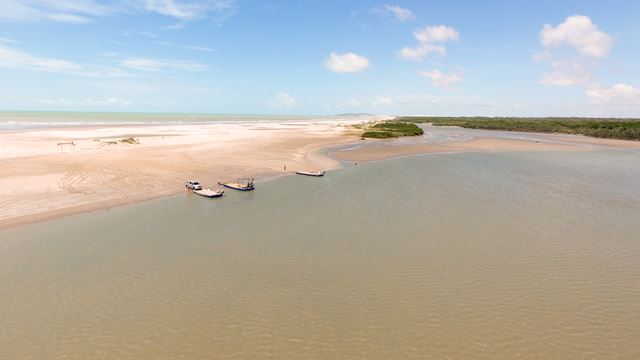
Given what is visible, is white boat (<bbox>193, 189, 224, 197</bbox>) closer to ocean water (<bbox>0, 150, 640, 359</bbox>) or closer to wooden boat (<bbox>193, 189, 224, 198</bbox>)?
wooden boat (<bbox>193, 189, 224, 198</bbox>)

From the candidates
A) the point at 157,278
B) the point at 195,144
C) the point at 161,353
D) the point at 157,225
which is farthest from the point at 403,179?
the point at 195,144

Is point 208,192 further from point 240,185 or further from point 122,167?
point 122,167

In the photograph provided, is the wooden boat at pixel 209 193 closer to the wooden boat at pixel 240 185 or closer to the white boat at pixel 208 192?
the white boat at pixel 208 192

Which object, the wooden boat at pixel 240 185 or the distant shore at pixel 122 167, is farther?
the wooden boat at pixel 240 185

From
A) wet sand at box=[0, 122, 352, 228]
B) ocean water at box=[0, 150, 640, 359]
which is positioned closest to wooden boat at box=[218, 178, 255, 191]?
wet sand at box=[0, 122, 352, 228]

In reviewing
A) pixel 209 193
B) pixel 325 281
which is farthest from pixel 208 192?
pixel 325 281

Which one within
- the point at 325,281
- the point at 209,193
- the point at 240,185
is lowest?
the point at 325,281

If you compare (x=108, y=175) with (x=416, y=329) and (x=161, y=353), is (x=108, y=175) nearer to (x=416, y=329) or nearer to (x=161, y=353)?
(x=161, y=353)

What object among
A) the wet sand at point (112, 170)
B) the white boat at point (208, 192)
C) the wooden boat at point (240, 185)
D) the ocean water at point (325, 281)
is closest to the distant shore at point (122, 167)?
the wet sand at point (112, 170)
